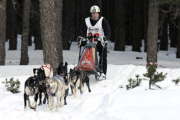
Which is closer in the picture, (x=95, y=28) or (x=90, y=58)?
(x=90, y=58)

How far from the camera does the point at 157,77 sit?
28.9ft

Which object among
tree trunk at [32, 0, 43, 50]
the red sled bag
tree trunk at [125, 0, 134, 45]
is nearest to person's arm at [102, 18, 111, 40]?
the red sled bag

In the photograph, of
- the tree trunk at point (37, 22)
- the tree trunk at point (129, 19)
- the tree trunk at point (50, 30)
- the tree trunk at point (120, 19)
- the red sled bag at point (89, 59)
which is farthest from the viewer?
the tree trunk at point (129, 19)

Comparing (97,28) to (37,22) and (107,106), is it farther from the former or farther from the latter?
(37,22)

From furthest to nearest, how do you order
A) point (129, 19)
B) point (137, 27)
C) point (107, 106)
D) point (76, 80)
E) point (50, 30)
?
1. point (129, 19)
2. point (137, 27)
3. point (50, 30)
4. point (76, 80)
5. point (107, 106)

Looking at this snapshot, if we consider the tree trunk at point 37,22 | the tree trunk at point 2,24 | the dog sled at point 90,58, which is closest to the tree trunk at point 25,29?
the tree trunk at point 37,22

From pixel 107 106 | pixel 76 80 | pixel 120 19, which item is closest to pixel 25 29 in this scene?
pixel 120 19

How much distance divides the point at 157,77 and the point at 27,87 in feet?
12.6

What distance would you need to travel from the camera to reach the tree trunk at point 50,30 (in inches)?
444

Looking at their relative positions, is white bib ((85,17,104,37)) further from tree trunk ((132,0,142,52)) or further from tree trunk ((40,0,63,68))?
tree trunk ((132,0,142,52))

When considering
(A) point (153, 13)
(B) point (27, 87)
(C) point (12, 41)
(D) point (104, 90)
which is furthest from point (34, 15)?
(B) point (27, 87)

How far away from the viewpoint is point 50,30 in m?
11.3

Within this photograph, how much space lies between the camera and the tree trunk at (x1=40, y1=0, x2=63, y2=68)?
37.0ft

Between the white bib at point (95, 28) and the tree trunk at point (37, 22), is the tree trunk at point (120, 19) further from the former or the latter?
the white bib at point (95, 28)
